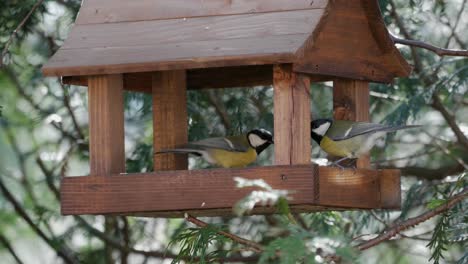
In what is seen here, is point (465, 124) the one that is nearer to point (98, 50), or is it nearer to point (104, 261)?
point (104, 261)

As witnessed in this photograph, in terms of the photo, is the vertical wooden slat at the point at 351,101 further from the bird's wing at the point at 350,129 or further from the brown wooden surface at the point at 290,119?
the brown wooden surface at the point at 290,119

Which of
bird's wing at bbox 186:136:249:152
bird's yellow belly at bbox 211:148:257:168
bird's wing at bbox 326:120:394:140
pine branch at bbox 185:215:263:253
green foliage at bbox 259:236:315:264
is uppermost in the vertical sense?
bird's wing at bbox 326:120:394:140

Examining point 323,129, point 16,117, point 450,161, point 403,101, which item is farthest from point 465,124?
point 16,117

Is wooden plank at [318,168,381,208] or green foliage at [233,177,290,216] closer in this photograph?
green foliage at [233,177,290,216]

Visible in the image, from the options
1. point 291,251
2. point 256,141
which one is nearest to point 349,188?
point 256,141

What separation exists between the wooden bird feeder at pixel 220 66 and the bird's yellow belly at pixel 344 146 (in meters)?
0.10

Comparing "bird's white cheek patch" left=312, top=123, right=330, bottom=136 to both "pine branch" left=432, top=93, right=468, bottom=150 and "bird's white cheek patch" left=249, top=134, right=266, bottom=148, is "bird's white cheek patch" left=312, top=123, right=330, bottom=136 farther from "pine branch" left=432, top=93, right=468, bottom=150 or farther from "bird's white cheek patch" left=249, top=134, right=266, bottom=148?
"pine branch" left=432, top=93, right=468, bottom=150

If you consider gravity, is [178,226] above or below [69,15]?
below

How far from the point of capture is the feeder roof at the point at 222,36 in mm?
3787

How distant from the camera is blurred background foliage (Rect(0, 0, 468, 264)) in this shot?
18.6ft

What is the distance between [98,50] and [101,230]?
2544 mm

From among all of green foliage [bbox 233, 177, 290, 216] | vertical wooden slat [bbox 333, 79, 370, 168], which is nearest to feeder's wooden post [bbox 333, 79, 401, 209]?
vertical wooden slat [bbox 333, 79, 370, 168]

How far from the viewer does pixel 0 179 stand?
6078mm

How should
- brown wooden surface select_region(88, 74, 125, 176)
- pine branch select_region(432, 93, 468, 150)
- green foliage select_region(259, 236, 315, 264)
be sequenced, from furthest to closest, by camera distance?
pine branch select_region(432, 93, 468, 150) → brown wooden surface select_region(88, 74, 125, 176) → green foliage select_region(259, 236, 315, 264)
